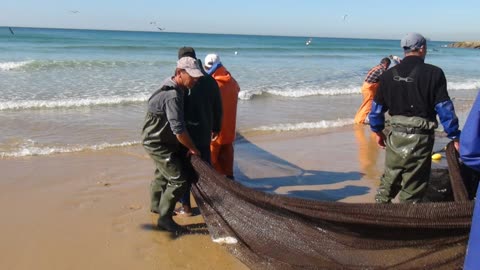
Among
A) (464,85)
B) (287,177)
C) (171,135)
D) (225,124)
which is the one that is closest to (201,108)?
(171,135)

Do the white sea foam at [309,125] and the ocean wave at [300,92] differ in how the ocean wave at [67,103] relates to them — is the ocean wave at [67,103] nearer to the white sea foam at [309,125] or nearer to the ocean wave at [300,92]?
the ocean wave at [300,92]

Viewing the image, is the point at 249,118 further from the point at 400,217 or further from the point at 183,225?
the point at 400,217

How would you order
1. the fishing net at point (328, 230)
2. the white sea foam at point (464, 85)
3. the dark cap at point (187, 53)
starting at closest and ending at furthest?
the fishing net at point (328, 230) → the dark cap at point (187, 53) → the white sea foam at point (464, 85)

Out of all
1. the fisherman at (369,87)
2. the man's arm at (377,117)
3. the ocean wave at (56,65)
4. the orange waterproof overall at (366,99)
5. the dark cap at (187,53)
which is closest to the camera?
the man's arm at (377,117)

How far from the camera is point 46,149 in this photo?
761 centimetres

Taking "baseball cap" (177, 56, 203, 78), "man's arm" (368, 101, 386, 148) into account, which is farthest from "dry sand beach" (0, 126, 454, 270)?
"baseball cap" (177, 56, 203, 78)

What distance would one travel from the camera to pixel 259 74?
22.5 m

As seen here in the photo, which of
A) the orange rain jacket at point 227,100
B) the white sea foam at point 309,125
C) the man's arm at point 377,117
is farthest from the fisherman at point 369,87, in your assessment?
the man's arm at point 377,117

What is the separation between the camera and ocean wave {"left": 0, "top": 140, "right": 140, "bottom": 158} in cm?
731

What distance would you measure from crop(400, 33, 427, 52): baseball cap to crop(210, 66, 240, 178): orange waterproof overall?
2067mm

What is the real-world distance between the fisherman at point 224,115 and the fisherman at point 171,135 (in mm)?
1063

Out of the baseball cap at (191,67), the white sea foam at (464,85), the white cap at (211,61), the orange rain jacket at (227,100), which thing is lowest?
the white sea foam at (464,85)

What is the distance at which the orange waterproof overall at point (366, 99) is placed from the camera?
34.2 feet

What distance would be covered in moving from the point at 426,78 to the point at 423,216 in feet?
4.89
